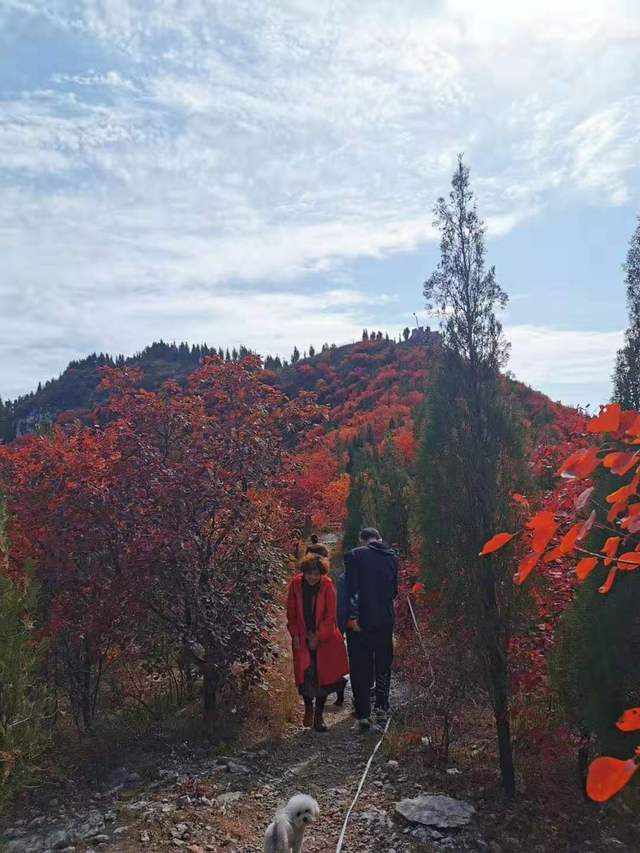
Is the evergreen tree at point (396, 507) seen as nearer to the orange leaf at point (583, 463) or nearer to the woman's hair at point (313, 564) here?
the woman's hair at point (313, 564)

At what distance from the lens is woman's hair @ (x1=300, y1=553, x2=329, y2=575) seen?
6.50m

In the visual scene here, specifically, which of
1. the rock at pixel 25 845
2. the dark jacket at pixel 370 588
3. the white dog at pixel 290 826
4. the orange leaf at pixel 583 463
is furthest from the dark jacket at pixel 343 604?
the orange leaf at pixel 583 463

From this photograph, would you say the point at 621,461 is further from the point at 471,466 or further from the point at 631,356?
the point at 631,356

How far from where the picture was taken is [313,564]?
21.3ft

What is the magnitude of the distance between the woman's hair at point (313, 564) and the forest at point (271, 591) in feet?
1.22

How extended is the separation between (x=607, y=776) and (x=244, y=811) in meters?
4.57

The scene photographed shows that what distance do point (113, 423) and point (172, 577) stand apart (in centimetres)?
192

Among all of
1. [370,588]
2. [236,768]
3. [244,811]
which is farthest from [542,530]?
[370,588]

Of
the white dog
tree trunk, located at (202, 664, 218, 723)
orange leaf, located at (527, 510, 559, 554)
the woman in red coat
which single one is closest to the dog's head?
the white dog

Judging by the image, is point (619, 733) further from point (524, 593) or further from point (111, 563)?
point (111, 563)

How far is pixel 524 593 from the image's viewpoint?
213 inches

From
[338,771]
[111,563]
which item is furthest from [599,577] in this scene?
[111,563]

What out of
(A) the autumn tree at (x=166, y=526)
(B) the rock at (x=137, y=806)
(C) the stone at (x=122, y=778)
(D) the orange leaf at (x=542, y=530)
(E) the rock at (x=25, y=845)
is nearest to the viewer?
(D) the orange leaf at (x=542, y=530)

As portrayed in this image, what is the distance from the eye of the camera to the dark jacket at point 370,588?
6531mm
